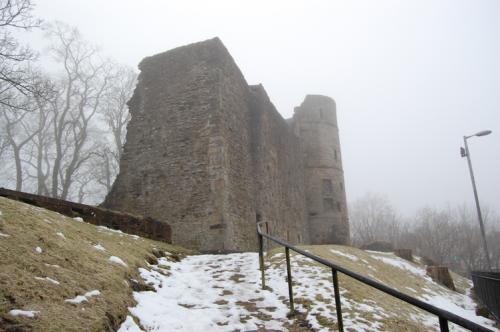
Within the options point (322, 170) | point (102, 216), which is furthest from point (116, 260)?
point (322, 170)

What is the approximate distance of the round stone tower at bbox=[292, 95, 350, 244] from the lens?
25.8 m

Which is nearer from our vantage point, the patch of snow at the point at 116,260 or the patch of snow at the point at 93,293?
the patch of snow at the point at 93,293

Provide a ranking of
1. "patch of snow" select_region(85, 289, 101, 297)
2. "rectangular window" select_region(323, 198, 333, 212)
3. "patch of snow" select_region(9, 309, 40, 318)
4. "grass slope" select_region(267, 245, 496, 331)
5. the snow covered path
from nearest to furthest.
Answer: "patch of snow" select_region(9, 309, 40, 318) → "patch of snow" select_region(85, 289, 101, 297) → the snow covered path → "grass slope" select_region(267, 245, 496, 331) → "rectangular window" select_region(323, 198, 333, 212)

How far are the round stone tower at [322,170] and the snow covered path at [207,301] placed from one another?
60.2ft

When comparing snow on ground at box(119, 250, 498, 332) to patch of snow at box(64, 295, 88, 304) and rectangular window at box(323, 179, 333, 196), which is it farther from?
rectangular window at box(323, 179, 333, 196)

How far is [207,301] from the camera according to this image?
5734 millimetres

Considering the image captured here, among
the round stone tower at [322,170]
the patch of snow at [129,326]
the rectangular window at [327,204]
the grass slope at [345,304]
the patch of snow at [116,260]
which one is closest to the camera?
the patch of snow at [129,326]

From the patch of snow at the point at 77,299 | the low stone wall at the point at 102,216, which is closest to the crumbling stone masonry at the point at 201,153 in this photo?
the low stone wall at the point at 102,216

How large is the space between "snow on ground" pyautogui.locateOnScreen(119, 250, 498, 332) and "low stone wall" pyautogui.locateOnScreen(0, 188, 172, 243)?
1.67m

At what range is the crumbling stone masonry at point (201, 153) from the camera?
494 inches

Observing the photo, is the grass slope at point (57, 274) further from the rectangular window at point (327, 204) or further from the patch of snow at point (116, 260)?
the rectangular window at point (327, 204)

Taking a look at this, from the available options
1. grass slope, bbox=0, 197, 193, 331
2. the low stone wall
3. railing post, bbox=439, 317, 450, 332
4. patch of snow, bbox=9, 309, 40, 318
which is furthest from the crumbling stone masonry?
railing post, bbox=439, 317, 450, 332

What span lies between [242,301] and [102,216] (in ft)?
14.0

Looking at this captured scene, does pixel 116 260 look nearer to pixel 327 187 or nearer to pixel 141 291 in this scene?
pixel 141 291
